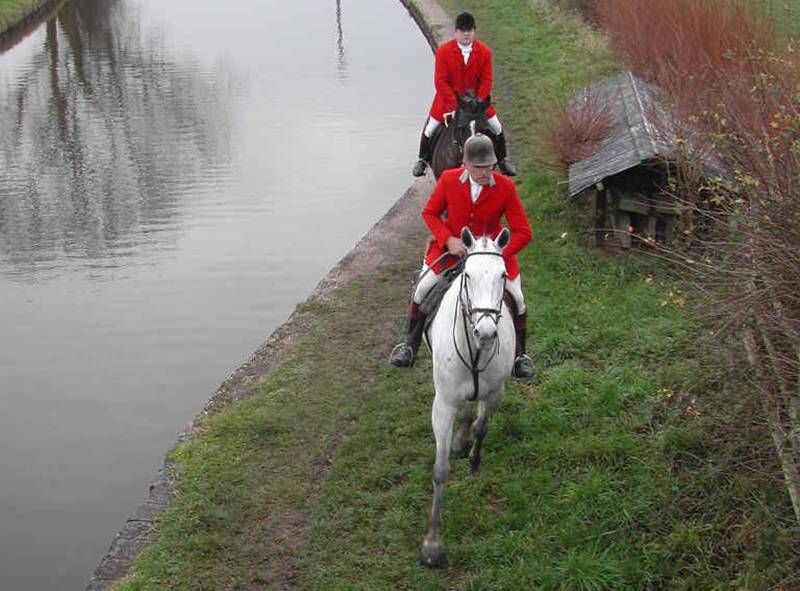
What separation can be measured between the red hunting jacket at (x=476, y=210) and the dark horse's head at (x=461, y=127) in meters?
3.43

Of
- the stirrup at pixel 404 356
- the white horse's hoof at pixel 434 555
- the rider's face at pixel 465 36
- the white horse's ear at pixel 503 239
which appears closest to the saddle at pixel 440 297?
the stirrup at pixel 404 356

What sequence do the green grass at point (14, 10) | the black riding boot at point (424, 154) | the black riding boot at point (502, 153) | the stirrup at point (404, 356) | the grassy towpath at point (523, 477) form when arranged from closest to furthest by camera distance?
the grassy towpath at point (523, 477) < the stirrup at point (404, 356) < the black riding boot at point (424, 154) < the black riding boot at point (502, 153) < the green grass at point (14, 10)

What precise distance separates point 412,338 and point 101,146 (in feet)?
44.7

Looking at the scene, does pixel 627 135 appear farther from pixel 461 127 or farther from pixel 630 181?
pixel 461 127

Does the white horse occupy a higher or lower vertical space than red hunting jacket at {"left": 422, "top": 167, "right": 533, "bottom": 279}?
lower

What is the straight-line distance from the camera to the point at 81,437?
31.5 feet

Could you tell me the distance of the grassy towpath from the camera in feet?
19.3

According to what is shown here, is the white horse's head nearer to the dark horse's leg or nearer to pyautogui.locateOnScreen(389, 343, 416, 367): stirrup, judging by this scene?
pyautogui.locateOnScreen(389, 343, 416, 367): stirrup

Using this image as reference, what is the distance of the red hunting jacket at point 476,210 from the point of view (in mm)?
6707

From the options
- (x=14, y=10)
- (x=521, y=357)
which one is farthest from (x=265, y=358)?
(x=14, y=10)

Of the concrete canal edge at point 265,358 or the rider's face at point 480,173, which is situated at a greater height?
the rider's face at point 480,173

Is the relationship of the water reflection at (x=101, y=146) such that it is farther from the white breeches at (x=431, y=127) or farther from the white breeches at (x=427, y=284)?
the white breeches at (x=427, y=284)

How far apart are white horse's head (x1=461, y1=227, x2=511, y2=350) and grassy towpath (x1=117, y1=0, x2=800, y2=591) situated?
1423 millimetres

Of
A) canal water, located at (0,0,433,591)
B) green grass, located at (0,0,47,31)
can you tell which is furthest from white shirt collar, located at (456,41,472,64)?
green grass, located at (0,0,47,31)
